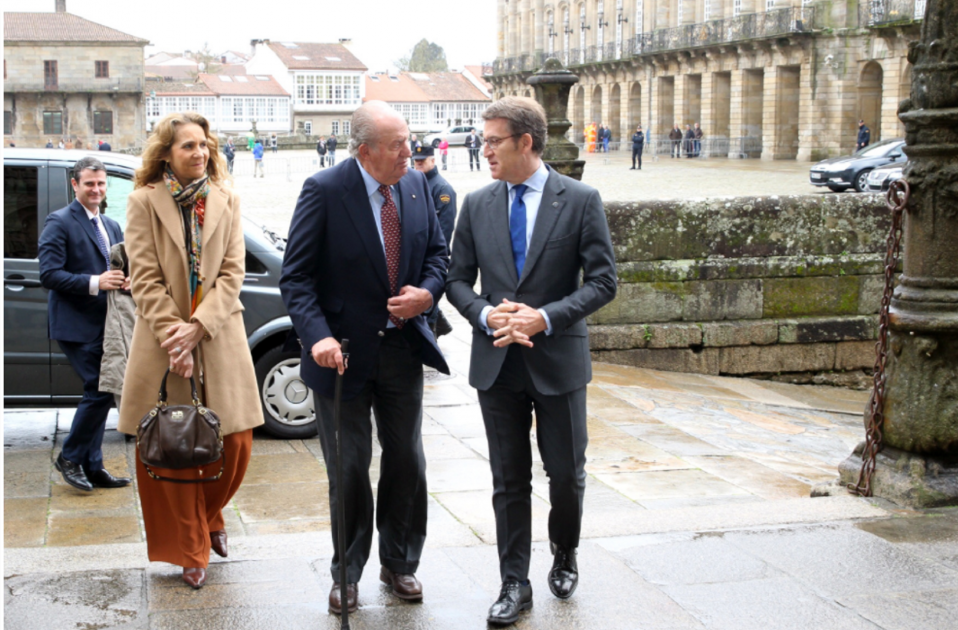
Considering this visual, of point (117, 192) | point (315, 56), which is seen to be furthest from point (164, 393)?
point (315, 56)

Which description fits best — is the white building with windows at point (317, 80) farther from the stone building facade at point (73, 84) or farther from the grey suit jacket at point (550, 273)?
the grey suit jacket at point (550, 273)

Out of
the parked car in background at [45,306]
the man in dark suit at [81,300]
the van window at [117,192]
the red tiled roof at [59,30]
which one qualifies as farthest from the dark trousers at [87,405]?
the red tiled roof at [59,30]

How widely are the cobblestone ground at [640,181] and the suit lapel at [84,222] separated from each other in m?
14.0

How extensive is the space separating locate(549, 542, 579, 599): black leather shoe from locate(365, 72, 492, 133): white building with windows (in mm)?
105980

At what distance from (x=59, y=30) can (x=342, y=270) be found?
302 feet

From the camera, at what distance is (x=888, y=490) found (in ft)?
18.4

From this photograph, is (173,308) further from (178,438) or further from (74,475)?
(74,475)

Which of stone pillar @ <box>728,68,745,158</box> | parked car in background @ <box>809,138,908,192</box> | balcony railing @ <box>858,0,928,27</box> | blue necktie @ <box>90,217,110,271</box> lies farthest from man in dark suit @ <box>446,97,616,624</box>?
stone pillar @ <box>728,68,745,158</box>

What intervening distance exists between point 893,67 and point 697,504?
38.4m

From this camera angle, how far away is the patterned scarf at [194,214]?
454cm

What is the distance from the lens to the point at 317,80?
10619 centimetres

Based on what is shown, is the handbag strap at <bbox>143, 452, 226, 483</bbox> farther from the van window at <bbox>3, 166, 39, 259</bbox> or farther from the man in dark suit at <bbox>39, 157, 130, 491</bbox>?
the van window at <bbox>3, 166, 39, 259</bbox>

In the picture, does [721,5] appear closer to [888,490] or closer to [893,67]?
[893,67]

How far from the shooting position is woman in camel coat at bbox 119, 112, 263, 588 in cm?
443
